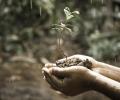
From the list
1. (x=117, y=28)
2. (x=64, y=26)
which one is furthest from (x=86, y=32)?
(x=64, y=26)

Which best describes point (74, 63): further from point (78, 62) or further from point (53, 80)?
point (53, 80)

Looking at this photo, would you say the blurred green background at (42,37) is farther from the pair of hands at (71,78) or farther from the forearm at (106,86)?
the forearm at (106,86)

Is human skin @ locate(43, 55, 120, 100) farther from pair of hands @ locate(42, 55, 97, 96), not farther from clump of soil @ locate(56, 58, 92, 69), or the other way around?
clump of soil @ locate(56, 58, 92, 69)

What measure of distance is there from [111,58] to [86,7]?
2255mm

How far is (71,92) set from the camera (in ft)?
8.48

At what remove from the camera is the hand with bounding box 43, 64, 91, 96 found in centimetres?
251

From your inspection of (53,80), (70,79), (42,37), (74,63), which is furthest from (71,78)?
(42,37)

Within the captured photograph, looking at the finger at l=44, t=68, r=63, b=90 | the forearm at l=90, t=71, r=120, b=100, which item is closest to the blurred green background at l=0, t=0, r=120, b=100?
the finger at l=44, t=68, r=63, b=90

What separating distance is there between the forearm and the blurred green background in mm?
4740

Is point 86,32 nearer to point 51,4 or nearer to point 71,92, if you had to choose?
point 51,4

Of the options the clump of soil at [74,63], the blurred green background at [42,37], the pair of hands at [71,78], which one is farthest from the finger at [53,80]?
the blurred green background at [42,37]

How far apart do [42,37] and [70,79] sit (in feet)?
23.9

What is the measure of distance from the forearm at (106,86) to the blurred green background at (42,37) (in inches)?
187

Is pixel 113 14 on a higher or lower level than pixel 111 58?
higher
